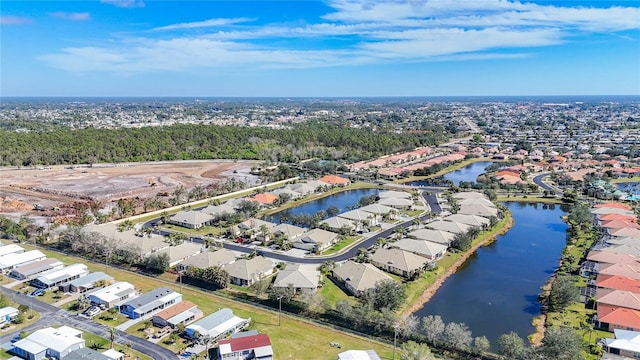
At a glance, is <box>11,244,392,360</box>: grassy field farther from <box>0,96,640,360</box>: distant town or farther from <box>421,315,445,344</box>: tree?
<box>421,315,445,344</box>: tree

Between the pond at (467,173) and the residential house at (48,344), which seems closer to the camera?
the residential house at (48,344)

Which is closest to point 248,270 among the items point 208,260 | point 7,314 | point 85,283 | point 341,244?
point 208,260

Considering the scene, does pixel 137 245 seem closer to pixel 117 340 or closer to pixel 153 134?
pixel 117 340

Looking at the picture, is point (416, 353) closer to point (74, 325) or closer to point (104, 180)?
point (74, 325)

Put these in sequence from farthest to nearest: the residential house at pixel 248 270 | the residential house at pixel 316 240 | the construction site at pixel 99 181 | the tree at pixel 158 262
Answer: the construction site at pixel 99 181 < the residential house at pixel 316 240 < the tree at pixel 158 262 < the residential house at pixel 248 270

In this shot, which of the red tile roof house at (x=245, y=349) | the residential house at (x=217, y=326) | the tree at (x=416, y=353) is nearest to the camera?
the tree at (x=416, y=353)

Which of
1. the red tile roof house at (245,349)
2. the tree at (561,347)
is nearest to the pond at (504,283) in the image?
the tree at (561,347)

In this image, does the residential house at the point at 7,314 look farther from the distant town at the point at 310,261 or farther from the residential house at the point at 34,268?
the residential house at the point at 34,268
